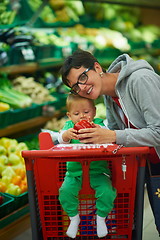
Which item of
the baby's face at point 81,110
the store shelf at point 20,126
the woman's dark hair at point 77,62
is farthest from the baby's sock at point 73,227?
the store shelf at point 20,126

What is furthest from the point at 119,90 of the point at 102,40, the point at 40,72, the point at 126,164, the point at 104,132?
the point at 102,40

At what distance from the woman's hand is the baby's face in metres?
0.34

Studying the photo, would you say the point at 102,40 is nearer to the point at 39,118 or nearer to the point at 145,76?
the point at 39,118

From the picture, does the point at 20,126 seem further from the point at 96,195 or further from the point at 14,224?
the point at 96,195

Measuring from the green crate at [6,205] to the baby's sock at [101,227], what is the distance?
1.00 meters

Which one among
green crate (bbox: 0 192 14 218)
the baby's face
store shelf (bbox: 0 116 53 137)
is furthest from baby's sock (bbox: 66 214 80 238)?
store shelf (bbox: 0 116 53 137)

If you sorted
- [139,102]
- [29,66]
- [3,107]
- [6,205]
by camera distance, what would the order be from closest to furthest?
[139,102] → [6,205] → [3,107] → [29,66]

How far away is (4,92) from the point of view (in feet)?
12.5

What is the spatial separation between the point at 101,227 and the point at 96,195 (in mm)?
162

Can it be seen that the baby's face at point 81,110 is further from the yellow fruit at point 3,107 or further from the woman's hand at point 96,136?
the yellow fruit at point 3,107

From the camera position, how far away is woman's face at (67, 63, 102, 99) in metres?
2.07

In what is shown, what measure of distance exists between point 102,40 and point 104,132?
3.59 metres

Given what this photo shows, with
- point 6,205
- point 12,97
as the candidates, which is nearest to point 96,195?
point 6,205

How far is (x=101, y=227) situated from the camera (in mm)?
1869
